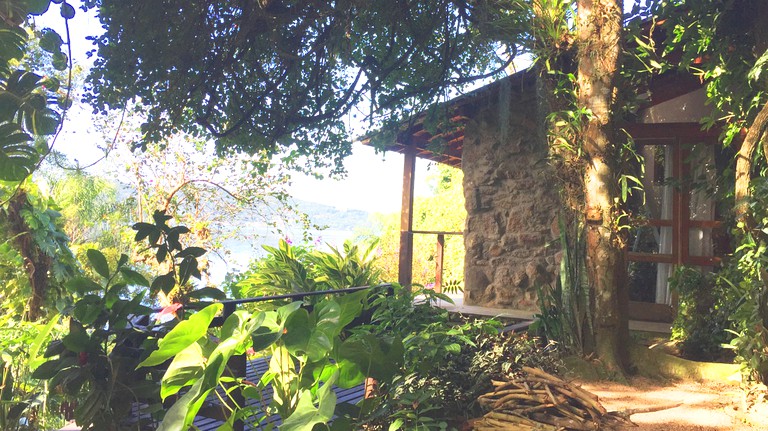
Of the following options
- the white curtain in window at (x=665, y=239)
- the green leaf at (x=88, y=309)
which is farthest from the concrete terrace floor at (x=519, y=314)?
the green leaf at (x=88, y=309)

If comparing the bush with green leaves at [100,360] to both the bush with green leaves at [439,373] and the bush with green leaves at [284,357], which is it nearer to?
the bush with green leaves at [284,357]

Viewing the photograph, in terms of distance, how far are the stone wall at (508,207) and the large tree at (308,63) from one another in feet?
3.69

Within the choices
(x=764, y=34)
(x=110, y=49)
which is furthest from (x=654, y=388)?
(x=110, y=49)

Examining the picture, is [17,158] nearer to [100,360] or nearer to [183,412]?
[100,360]

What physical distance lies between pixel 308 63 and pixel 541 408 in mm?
3291

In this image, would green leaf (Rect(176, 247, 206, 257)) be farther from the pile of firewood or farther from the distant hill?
the distant hill

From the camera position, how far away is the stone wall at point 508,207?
5910mm

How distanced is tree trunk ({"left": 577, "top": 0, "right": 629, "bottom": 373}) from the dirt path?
30 cm

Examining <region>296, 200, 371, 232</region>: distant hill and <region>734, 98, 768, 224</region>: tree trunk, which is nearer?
<region>734, 98, 768, 224</region>: tree trunk

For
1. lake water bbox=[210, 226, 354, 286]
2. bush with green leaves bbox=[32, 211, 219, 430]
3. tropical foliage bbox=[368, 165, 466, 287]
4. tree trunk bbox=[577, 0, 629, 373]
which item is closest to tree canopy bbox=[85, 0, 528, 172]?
tree trunk bbox=[577, 0, 629, 373]

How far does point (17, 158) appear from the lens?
251cm

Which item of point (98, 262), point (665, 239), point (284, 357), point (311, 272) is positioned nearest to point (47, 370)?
point (98, 262)

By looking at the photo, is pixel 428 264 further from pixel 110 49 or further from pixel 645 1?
pixel 110 49

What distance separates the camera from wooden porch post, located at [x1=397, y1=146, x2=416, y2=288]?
6812 millimetres
